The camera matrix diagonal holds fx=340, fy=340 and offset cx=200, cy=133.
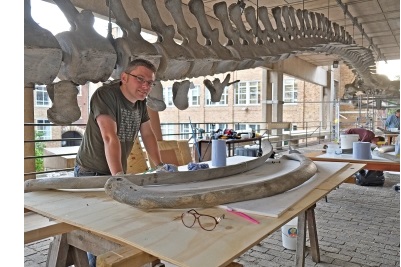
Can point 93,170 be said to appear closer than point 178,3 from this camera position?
No

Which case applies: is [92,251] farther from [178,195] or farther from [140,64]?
[140,64]

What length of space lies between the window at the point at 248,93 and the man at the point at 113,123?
Answer: 15242 millimetres

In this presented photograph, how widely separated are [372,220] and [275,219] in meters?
3.19

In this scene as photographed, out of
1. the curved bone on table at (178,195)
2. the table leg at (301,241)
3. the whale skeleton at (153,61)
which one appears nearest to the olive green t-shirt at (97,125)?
the whale skeleton at (153,61)

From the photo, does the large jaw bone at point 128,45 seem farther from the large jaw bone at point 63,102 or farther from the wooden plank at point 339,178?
the wooden plank at point 339,178

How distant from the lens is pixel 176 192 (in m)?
1.46

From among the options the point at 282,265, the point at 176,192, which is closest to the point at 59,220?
the point at 176,192

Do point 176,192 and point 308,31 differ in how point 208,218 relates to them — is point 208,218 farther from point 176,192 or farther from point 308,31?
point 308,31

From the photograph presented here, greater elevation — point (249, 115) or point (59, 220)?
point (249, 115)

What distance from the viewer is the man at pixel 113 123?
187cm

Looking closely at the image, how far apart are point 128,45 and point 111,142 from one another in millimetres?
623

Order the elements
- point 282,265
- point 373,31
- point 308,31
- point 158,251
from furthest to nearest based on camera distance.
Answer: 1. point 373,31
2. point 308,31
3. point 282,265
4. point 158,251

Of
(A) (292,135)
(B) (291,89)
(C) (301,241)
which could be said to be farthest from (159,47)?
(B) (291,89)

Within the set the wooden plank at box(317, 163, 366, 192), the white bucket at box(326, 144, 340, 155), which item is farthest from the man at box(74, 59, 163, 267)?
the white bucket at box(326, 144, 340, 155)
